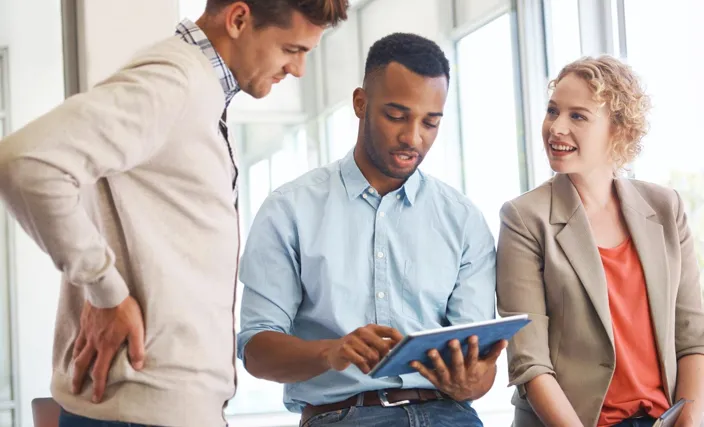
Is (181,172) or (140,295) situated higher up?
(181,172)

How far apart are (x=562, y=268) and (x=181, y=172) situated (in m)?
1.15

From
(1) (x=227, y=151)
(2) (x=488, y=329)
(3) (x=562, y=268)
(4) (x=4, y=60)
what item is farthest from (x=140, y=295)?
(4) (x=4, y=60)

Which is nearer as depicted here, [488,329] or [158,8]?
[488,329]

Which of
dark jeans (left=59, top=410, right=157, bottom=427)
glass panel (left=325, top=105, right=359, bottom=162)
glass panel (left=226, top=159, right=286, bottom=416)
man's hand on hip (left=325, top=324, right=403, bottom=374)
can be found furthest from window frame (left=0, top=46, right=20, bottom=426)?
dark jeans (left=59, top=410, right=157, bottom=427)

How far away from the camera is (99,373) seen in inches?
48.0

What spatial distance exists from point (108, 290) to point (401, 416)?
898 millimetres

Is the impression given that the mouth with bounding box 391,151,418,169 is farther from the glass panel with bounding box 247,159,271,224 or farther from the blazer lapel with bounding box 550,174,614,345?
the glass panel with bounding box 247,159,271,224

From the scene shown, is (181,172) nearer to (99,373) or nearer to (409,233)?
(99,373)

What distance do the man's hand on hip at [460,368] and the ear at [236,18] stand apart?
681 mm

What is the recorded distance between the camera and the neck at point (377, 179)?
6.90 ft

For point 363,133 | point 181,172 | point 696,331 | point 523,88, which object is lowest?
point 696,331

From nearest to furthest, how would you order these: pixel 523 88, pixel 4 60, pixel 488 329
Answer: pixel 488 329 → pixel 4 60 → pixel 523 88

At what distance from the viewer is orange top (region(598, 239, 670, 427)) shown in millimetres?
2029

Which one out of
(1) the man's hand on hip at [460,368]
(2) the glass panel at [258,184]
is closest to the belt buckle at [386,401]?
(1) the man's hand on hip at [460,368]
